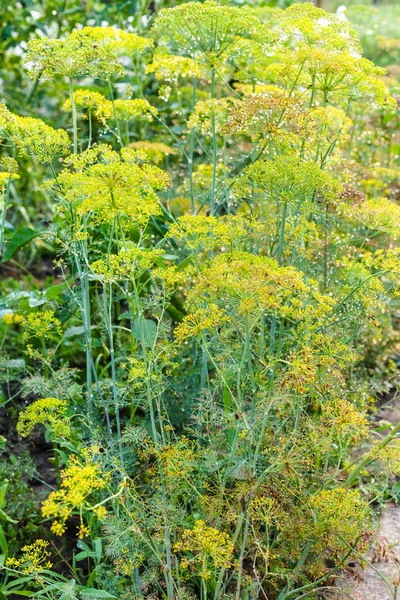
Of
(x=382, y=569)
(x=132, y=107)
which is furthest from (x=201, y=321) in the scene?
(x=382, y=569)

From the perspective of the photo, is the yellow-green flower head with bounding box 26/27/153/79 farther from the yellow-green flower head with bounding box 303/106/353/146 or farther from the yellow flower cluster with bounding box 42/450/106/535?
the yellow flower cluster with bounding box 42/450/106/535

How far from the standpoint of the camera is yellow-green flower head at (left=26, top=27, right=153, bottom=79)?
2.28 metres

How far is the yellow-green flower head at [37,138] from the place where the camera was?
227 cm

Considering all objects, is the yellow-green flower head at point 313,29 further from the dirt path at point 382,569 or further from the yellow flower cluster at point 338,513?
the yellow flower cluster at point 338,513

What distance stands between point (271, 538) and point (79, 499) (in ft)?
3.51

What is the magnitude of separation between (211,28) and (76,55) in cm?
51

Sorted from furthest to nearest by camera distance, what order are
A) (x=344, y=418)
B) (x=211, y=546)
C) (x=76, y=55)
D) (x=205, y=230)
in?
(x=76, y=55)
(x=205, y=230)
(x=344, y=418)
(x=211, y=546)

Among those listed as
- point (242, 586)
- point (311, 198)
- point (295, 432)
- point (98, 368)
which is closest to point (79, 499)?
point (295, 432)

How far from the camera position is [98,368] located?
11.3 ft

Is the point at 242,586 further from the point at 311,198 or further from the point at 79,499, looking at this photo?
the point at 311,198

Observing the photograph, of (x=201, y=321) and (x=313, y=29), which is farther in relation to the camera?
(x=313, y=29)

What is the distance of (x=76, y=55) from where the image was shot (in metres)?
2.25

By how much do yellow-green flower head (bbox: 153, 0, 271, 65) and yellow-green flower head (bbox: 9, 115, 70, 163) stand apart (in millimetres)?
593

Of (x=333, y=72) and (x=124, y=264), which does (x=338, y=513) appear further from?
(x=333, y=72)
